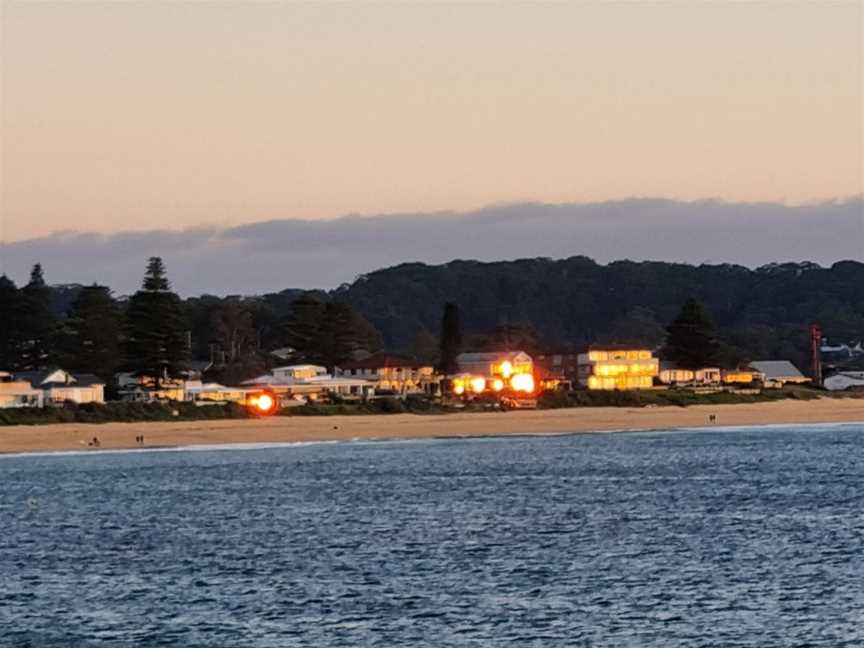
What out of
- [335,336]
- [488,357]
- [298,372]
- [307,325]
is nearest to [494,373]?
[488,357]

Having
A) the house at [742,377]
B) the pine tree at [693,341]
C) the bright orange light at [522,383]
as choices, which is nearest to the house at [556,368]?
the bright orange light at [522,383]

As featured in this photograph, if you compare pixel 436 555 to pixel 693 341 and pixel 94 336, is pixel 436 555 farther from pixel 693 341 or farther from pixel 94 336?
pixel 693 341

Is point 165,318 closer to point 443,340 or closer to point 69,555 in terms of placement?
point 443,340

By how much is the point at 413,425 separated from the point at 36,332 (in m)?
34.0

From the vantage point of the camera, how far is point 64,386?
341ft

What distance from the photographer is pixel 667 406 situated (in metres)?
119

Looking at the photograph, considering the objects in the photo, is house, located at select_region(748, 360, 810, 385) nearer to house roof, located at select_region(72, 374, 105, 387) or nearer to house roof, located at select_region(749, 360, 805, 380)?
house roof, located at select_region(749, 360, 805, 380)

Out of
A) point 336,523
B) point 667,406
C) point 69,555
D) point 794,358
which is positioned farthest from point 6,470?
point 794,358

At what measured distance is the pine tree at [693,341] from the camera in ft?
446

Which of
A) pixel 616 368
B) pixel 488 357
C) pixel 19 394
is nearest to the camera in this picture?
pixel 19 394

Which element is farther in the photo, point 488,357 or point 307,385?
point 488,357

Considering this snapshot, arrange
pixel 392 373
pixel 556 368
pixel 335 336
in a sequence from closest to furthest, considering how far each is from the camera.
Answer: pixel 392 373 < pixel 335 336 < pixel 556 368

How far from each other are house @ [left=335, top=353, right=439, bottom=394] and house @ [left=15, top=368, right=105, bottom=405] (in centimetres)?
2712

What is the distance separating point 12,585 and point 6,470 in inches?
1520
